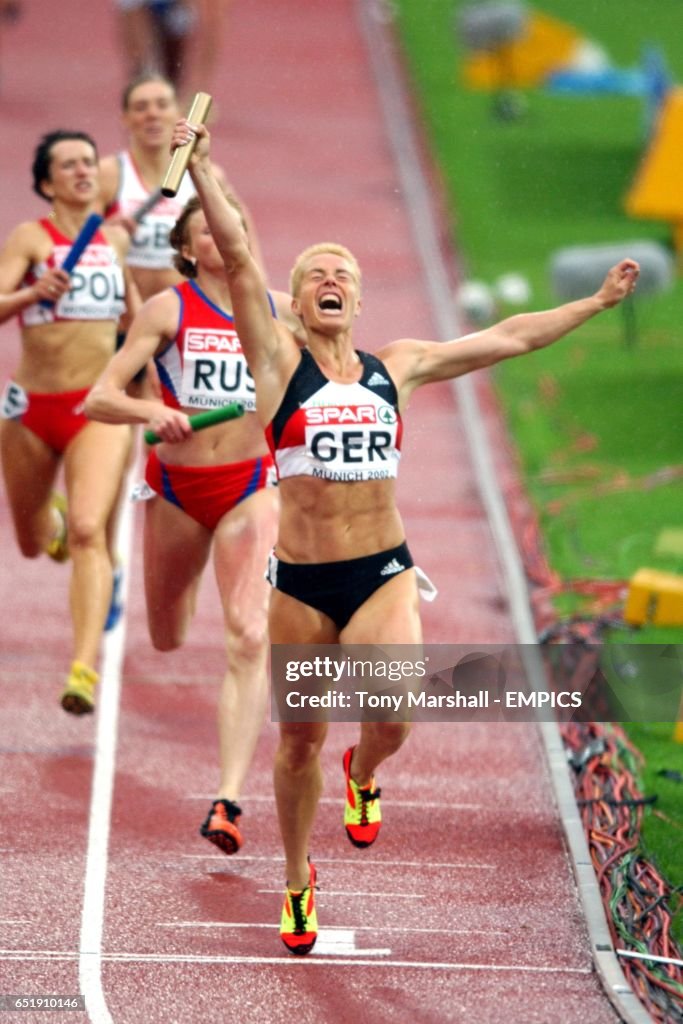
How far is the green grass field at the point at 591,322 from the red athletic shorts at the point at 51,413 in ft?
9.94

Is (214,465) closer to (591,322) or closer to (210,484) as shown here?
(210,484)

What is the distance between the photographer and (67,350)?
381 inches

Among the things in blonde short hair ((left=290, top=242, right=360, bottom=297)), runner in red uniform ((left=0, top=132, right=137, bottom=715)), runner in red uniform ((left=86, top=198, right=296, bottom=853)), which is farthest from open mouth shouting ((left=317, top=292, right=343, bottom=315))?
runner in red uniform ((left=0, top=132, right=137, bottom=715))

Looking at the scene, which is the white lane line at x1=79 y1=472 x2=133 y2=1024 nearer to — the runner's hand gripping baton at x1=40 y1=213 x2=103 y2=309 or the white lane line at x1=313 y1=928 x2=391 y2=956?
the white lane line at x1=313 y1=928 x2=391 y2=956

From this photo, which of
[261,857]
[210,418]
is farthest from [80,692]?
[210,418]

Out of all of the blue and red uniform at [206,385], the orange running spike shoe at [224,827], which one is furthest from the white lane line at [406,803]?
the blue and red uniform at [206,385]

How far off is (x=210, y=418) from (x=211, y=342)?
0.71 metres

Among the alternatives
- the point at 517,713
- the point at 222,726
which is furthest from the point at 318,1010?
the point at 517,713

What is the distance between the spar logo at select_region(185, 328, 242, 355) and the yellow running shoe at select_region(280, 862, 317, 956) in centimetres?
212

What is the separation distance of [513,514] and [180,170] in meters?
6.98

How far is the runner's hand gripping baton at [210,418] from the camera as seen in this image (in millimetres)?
7738

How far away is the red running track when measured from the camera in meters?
7.34

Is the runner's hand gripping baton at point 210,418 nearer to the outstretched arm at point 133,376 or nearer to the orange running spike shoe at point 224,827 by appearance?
the outstretched arm at point 133,376

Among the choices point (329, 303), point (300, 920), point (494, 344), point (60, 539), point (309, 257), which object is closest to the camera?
point (329, 303)
